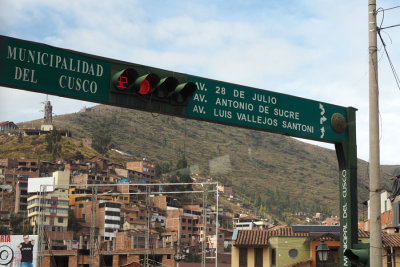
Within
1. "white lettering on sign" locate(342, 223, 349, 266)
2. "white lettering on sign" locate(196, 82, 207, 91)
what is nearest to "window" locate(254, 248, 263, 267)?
"white lettering on sign" locate(342, 223, 349, 266)

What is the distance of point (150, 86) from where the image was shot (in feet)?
34.9

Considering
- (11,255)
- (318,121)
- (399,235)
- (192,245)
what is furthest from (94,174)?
(318,121)

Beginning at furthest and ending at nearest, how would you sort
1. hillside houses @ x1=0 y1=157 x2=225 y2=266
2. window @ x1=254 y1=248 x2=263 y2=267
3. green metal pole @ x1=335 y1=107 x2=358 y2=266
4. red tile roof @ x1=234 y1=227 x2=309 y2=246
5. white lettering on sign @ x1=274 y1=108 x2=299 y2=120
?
1. hillside houses @ x1=0 y1=157 x2=225 y2=266
2. window @ x1=254 y1=248 x2=263 y2=267
3. red tile roof @ x1=234 y1=227 x2=309 y2=246
4. green metal pole @ x1=335 y1=107 x2=358 y2=266
5. white lettering on sign @ x1=274 y1=108 x2=299 y2=120

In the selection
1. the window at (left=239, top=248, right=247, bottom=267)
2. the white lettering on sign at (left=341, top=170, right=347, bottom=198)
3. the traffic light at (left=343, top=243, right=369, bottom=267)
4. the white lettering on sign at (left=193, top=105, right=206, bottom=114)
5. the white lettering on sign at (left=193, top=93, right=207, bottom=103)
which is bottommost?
the window at (left=239, top=248, right=247, bottom=267)

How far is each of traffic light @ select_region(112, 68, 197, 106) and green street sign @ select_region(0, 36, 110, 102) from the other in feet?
0.78

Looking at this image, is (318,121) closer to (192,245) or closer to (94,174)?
(192,245)

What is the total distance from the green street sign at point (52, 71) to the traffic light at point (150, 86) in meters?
0.24

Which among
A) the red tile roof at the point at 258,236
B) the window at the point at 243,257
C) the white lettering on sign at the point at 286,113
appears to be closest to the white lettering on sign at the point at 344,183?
the white lettering on sign at the point at 286,113

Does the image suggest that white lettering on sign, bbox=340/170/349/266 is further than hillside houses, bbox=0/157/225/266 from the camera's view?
No

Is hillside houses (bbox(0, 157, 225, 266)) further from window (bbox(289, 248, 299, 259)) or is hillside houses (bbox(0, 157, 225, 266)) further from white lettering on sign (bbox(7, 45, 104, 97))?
white lettering on sign (bbox(7, 45, 104, 97))

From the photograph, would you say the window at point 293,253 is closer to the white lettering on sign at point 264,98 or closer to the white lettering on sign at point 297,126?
the white lettering on sign at point 297,126

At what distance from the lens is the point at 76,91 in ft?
33.1

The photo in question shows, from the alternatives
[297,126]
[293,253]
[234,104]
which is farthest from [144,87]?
[293,253]

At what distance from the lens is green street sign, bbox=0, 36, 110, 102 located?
9.47 metres
